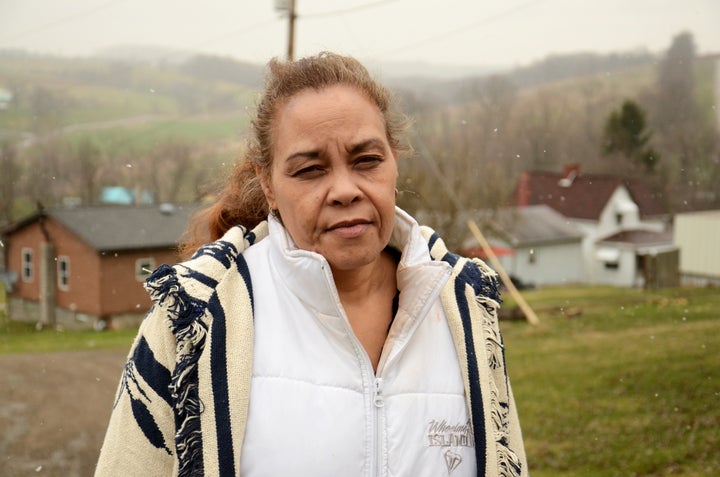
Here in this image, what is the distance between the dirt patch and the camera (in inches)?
197

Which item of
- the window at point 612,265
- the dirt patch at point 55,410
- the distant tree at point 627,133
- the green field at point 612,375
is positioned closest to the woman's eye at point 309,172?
the green field at point 612,375

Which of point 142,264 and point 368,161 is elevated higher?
point 368,161

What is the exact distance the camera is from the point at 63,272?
570 centimetres

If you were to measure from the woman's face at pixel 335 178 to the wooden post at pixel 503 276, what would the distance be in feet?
19.3

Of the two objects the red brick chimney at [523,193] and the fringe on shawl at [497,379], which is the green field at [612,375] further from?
the fringe on shawl at [497,379]

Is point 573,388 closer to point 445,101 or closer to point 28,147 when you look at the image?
point 445,101

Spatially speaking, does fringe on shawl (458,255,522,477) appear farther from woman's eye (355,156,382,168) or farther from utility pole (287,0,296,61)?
utility pole (287,0,296,61)

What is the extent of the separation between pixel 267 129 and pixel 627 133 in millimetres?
6147

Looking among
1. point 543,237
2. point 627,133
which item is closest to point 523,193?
point 543,237

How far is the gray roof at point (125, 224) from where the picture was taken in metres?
5.59

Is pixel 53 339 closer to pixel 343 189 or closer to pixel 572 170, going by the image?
pixel 572 170

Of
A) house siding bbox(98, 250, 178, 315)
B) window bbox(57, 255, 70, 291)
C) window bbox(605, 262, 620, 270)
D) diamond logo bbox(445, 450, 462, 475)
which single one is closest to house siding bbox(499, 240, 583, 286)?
window bbox(605, 262, 620, 270)

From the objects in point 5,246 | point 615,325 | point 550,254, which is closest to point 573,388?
point 615,325

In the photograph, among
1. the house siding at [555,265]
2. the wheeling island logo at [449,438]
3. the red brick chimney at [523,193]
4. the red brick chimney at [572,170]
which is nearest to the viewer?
the wheeling island logo at [449,438]
